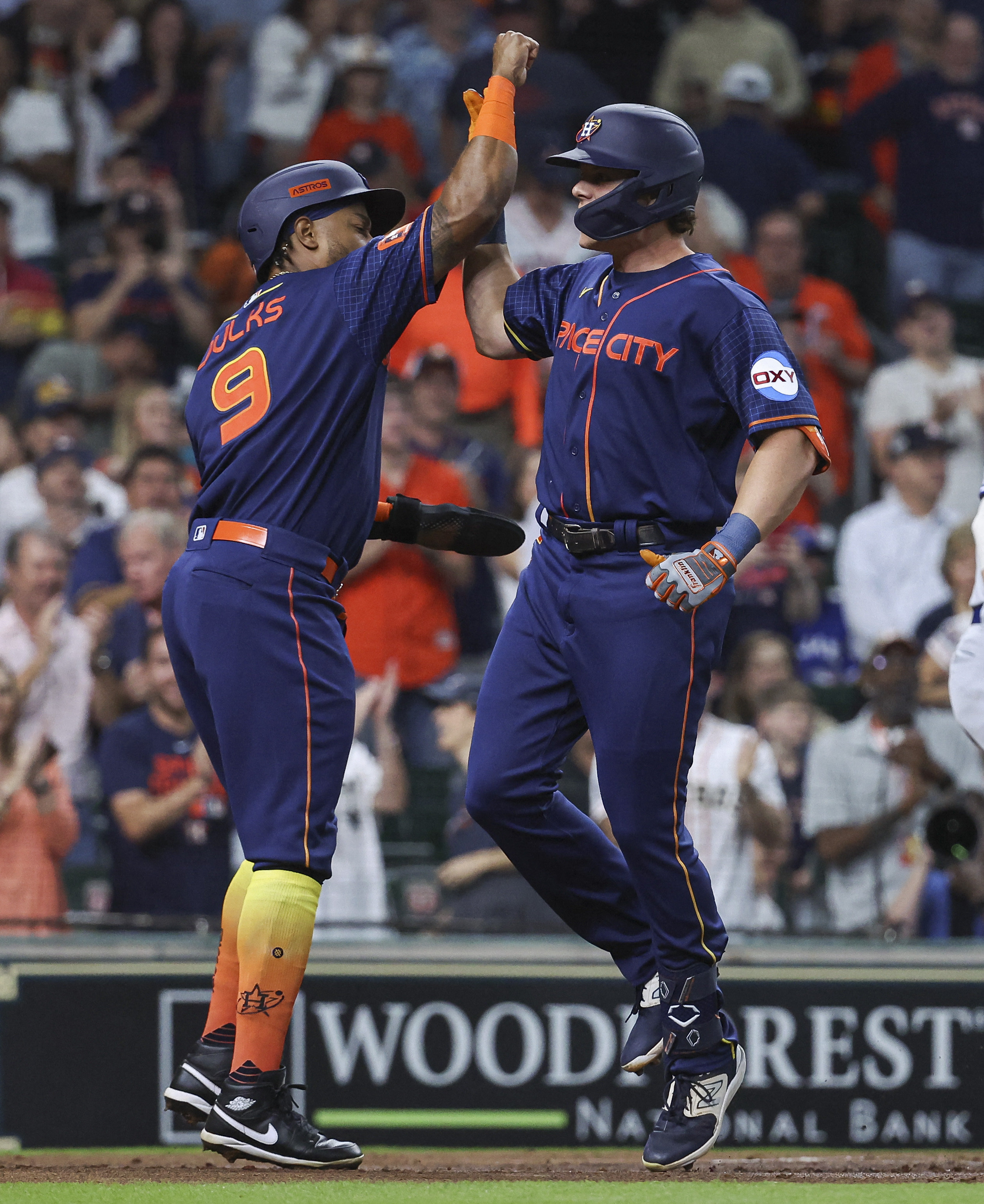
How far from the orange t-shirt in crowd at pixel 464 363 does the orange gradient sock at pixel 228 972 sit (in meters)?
4.89

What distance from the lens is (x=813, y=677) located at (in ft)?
26.3

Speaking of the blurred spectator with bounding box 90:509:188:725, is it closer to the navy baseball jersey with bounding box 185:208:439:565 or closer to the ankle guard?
the navy baseball jersey with bounding box 185:208:439:565

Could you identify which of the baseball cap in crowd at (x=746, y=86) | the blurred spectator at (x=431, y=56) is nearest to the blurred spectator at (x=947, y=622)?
the baseball cap in crowd at (x=746, y=86)

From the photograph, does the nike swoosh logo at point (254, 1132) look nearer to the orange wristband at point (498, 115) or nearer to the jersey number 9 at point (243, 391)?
the jersey number 9 at point (243, 391)

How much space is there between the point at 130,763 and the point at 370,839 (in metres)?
0.95

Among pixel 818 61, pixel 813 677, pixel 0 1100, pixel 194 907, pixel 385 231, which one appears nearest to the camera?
pixel 385 231

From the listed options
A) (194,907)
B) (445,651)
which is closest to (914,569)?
(445,651)

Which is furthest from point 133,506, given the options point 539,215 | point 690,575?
point 690,575

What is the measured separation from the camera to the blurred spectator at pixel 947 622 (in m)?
6.95

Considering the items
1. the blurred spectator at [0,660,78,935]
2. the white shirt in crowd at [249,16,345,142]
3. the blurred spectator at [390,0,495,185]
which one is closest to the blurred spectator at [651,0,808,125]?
the blurred spectator at [390,0,495,185]

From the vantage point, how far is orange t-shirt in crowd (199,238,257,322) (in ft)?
31.7

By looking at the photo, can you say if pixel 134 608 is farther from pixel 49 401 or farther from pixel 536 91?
pixel 536 91

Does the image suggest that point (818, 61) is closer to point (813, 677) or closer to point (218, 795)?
point (813, 677)

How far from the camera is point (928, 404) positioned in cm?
921
